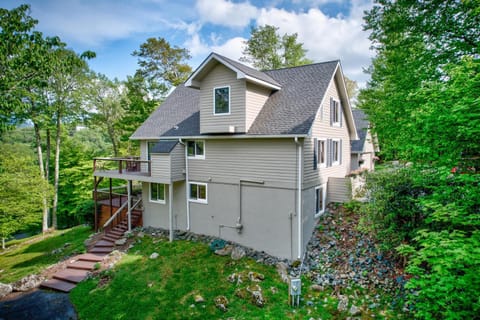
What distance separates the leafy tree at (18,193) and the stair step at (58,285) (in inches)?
394

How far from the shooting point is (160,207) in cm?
1497

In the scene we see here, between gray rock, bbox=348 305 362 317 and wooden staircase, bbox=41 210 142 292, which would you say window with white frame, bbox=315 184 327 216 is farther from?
wooden staircase, bbox=41 210 142 292

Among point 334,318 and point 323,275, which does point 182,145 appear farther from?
point 334,318

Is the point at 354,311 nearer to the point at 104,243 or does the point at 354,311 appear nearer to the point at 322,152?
the point at 322,152

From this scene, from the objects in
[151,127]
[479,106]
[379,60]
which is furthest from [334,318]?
[379,60]

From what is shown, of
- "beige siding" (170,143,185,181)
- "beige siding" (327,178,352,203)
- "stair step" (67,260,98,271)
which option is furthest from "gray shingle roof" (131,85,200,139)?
"beige siding" (327,178,352,203)

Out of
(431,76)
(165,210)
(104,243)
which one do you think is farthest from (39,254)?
(431,76)

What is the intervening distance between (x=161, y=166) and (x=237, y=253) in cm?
587

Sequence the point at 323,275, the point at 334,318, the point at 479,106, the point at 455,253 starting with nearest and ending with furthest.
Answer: the point at 455,253, the point at 479,106, the point at 334,318, the point at 323,275

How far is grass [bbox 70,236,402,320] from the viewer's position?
8172 millimetres

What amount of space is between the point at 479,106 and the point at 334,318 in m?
6.67

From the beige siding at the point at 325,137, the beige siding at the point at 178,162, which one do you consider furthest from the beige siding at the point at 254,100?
the beige siding at the point at 178,162

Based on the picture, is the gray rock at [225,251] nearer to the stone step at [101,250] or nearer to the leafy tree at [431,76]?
the stone step at [101,250]

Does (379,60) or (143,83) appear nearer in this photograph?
(379,60)
